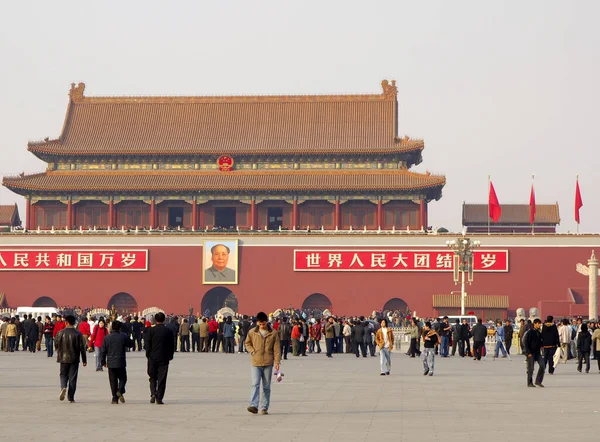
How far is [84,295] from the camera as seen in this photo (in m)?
56.0

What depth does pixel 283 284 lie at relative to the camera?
55.4m

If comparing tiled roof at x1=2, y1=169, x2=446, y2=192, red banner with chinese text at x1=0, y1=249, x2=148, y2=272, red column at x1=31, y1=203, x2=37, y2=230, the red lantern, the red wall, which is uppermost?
the red lantern

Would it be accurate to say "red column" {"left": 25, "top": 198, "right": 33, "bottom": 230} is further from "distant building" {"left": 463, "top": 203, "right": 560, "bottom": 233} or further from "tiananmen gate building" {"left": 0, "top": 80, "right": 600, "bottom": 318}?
"distant building" {"left": 463, "top": 203, "right": 560, "bottom": 233}

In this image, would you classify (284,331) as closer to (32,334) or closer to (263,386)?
(32,334)

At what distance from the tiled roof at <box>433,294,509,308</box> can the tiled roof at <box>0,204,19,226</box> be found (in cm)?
2602

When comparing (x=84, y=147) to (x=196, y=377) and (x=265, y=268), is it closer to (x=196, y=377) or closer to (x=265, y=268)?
(x=265, y=268)

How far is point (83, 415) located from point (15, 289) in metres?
43.0

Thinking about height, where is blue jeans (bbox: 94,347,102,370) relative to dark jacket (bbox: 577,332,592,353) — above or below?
below

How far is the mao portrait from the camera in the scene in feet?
183

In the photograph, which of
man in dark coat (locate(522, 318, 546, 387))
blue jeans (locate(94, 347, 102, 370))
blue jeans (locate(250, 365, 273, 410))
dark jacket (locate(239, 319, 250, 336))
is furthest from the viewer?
dark jacket (locate(239, 319, 250, 336))

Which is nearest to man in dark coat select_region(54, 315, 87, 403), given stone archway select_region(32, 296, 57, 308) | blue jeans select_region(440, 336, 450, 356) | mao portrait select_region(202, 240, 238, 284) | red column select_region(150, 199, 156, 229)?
blue jeans select_region(440, 336, 450, 356)

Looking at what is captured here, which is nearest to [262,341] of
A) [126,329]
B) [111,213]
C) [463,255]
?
[126,329]

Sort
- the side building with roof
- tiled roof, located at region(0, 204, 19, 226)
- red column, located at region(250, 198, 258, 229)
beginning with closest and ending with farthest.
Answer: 1. the side building with roof
2. red column, located at region(250, 198, 258, 229)
3. tiled roof, located at region(0, 204, 19, 226)

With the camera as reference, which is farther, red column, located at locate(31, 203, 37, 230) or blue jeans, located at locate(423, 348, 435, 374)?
red column, located at locate(31, 203, 37, 230)
